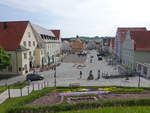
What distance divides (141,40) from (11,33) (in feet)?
102

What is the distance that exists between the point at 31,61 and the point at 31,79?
34.7 feet

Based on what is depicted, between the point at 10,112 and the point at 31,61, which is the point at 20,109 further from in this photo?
the point at 31,61

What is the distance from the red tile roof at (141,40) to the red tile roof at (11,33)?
26917 mm

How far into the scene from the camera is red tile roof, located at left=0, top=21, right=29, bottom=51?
31.5m

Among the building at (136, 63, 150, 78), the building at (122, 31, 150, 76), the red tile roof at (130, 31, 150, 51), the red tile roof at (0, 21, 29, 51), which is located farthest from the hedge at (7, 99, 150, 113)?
the red tile roof at (130, 31, 150, 51)

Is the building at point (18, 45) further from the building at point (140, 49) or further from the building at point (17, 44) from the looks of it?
the building at point (140, 49)

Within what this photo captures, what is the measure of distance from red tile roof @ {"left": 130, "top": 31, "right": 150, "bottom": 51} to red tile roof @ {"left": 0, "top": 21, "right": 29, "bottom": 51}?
1060 inches

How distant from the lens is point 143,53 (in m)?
34.1

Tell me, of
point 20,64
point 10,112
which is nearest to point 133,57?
point 20,64

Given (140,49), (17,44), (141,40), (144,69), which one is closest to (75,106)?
(144,69)

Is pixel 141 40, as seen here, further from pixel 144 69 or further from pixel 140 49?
pixel 144 69

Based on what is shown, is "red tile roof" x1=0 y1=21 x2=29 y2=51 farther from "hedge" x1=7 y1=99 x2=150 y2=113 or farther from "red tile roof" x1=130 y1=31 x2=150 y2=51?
"red tile roof" x1=130 y1=31 x2=150 y2=51

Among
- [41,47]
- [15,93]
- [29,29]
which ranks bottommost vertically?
[15,93]

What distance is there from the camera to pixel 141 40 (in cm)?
3531
